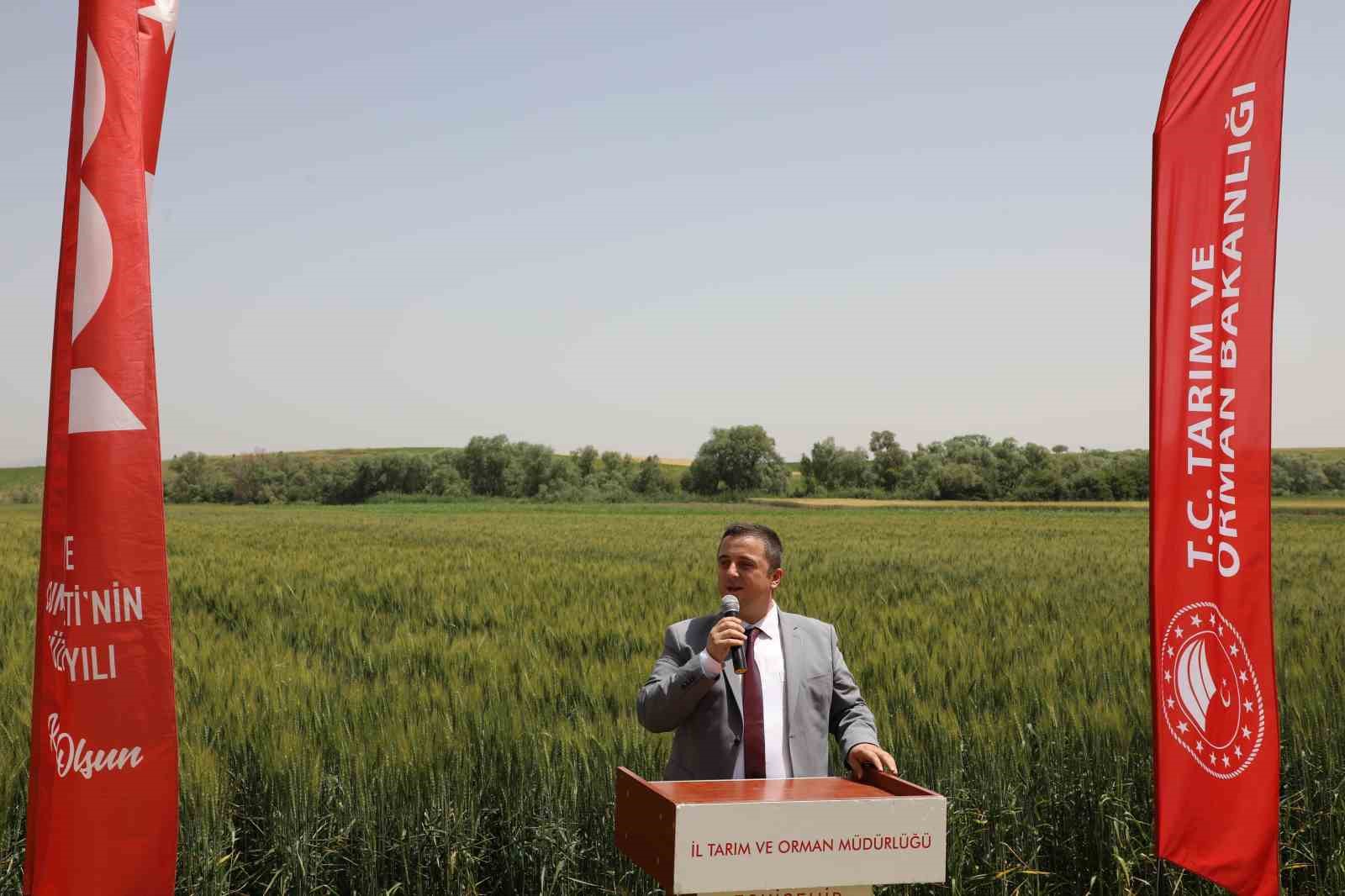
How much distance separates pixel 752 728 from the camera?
3525 mm

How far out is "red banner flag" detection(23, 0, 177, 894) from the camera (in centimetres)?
286

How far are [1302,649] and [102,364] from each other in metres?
7.82

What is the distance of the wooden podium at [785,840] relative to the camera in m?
2.49

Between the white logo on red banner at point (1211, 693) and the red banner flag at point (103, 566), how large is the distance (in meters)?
3.42

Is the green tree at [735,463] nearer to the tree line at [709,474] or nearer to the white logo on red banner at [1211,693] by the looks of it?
the tree line at [709,474]

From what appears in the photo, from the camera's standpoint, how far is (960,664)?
672cm

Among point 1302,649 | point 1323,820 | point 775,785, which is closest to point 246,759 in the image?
point 775,785

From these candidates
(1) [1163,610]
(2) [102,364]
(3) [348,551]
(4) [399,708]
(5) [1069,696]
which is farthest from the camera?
(3) [348,551]

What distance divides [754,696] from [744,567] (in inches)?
16.4

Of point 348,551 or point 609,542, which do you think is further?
point 609,542

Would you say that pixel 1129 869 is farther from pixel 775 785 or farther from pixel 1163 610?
pixel 775 785

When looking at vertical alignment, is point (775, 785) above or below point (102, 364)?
below

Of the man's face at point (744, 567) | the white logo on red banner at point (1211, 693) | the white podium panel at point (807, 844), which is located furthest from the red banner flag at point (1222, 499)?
the white podium panel at point (807, 844)

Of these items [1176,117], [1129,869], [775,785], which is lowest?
[1129,869]
